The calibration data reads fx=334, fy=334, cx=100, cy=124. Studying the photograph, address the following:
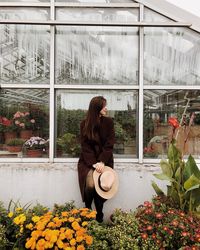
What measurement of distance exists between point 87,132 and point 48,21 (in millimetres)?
1488

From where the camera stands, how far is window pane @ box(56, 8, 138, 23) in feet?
14.2

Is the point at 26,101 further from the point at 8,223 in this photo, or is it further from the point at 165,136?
the point at 165,136

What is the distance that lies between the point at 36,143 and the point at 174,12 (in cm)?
243

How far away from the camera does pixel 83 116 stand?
14.3 feet

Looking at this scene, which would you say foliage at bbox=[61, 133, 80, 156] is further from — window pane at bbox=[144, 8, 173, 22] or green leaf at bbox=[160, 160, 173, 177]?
window pane at bbox=[144, 8, 173, 22]

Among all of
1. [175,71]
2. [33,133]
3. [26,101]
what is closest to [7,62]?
[26,101]

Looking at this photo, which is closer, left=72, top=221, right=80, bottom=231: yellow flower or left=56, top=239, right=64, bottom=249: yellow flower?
left=56, top=239, right=64, bottom=249: yellow flower

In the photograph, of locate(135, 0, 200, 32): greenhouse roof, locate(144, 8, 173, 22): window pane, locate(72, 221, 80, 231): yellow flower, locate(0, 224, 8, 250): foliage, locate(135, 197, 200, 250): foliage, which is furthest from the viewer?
locate(144, 8, 173, 22): window pane

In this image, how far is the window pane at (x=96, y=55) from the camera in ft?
14.2

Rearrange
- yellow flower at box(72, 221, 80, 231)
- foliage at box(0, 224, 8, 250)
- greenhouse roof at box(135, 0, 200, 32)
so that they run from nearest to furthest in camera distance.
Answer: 1. yellow flower at box(72, 221, 80, 231)
2. foliage at box(0, 224, 8, 250)
3. greenhouse roof at box(135, 0, 200, 32)

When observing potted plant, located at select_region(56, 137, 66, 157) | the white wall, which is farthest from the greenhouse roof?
potted plant, located at select_region(56, 137, 66, 157)

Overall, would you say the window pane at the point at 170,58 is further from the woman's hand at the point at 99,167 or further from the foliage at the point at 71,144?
the woman's hand at the point at 99,167

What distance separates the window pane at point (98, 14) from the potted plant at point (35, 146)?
5.28 feet

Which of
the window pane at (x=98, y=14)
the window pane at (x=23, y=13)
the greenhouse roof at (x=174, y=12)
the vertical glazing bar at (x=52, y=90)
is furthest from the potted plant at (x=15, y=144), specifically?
the greenhouse roof at (x=174, y=12)
